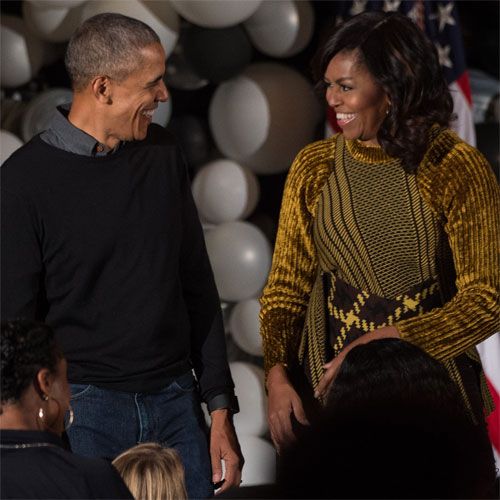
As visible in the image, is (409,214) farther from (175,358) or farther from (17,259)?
(17,259)

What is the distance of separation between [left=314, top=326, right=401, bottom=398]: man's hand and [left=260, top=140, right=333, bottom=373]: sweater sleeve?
0.64 ft

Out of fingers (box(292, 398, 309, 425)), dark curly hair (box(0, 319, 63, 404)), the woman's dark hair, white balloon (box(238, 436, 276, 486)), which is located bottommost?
white balloon (box(238, 436, 276, 486))

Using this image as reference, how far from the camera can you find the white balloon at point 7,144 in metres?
3.60

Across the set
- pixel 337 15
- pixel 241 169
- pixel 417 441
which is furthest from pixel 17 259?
pixel 337 15

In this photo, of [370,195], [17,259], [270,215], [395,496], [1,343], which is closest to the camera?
[395,496]

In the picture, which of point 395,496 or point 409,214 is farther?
point 409,214

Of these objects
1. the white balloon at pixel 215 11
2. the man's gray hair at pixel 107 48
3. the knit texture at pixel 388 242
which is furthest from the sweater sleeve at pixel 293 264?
the white balloon at pixel 215 11

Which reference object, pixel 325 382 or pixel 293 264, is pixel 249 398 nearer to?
pixel 293 264

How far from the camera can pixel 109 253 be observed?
241 cm

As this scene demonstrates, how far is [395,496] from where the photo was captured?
1379 mm

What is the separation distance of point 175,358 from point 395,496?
1.17 meters

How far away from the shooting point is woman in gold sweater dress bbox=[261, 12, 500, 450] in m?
2.38

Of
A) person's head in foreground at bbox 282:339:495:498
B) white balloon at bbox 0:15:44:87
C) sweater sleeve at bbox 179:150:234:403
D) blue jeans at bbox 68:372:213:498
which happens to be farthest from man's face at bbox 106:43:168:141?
white balloon at bbox 0:15:44:87

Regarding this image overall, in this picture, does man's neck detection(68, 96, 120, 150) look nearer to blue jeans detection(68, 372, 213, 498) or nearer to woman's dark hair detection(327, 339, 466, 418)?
blue jeans detection(68, 372, 213, 498)
